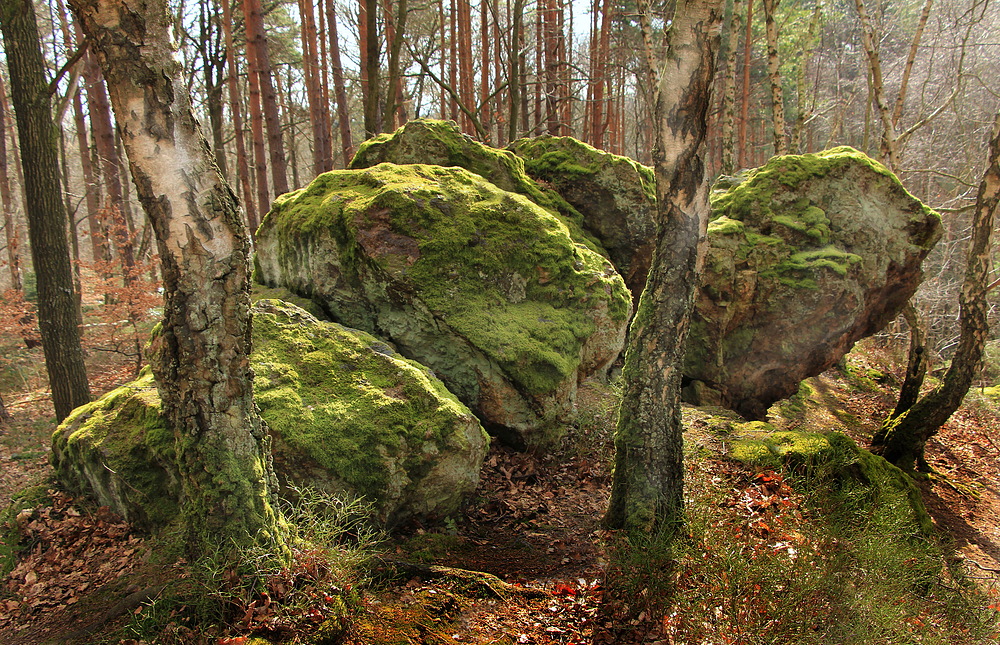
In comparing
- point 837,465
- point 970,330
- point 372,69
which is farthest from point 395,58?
point 970,330

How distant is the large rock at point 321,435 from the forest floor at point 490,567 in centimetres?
28

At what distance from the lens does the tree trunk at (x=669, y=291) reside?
359 cm

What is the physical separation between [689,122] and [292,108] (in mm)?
16801

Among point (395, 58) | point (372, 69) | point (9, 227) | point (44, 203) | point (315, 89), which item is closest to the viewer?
point (44, 203)

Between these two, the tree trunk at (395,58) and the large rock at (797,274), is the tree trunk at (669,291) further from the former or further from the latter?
the tree trunk at (395,58)

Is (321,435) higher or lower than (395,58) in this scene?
lower

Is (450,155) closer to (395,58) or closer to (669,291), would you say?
(395,58)

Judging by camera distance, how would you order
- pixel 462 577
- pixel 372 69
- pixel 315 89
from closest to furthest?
pixel 462 577
pixel 372 69
pixel 315 89

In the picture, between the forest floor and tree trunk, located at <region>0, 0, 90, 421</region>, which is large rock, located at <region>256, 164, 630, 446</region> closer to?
the forest floor

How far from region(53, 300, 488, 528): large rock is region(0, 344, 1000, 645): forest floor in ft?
0.92

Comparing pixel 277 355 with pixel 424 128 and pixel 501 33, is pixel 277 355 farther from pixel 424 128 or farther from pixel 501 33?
pixel 501 33

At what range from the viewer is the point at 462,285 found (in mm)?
5188

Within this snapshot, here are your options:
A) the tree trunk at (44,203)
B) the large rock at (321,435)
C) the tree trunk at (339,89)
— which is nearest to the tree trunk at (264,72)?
the tree trunk at (339,89)

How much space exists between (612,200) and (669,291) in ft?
12.9
